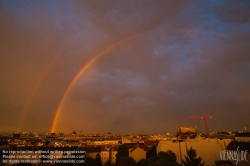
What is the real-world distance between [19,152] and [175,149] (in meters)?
46.8

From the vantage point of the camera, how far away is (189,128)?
180 m

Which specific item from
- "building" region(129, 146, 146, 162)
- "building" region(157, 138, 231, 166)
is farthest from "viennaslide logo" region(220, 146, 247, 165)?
"building" region(129, 146, 146, 162)

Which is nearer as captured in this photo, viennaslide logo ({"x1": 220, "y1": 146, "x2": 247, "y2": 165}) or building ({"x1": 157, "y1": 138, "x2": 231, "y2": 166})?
viennaslide logo ({"x1": 220, "y1": 146, "x2": 247, "y2": 165})

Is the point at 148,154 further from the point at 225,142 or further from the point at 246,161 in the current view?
the point at 246,161

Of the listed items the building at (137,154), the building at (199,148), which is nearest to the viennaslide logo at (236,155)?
the building at (199,148)

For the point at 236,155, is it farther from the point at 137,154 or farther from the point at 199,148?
the point at 137,154

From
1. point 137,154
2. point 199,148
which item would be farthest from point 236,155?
point 137,154

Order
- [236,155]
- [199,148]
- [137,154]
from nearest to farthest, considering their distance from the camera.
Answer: [236,155] → [199,148] → [137,154]

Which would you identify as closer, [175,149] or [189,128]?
[175,149]

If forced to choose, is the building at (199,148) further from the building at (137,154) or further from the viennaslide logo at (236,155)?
the building at (137,154)

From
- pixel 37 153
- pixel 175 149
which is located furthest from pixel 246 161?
pixel 37 153

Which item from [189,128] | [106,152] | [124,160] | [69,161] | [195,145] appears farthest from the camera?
[189,128]

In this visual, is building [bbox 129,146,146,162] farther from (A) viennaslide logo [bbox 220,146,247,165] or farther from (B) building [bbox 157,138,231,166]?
(A) viennaslide logo [bbox 220,146,247,165]

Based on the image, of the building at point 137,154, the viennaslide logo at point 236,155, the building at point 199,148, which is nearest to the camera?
the viennaslide logo at point 236,155
